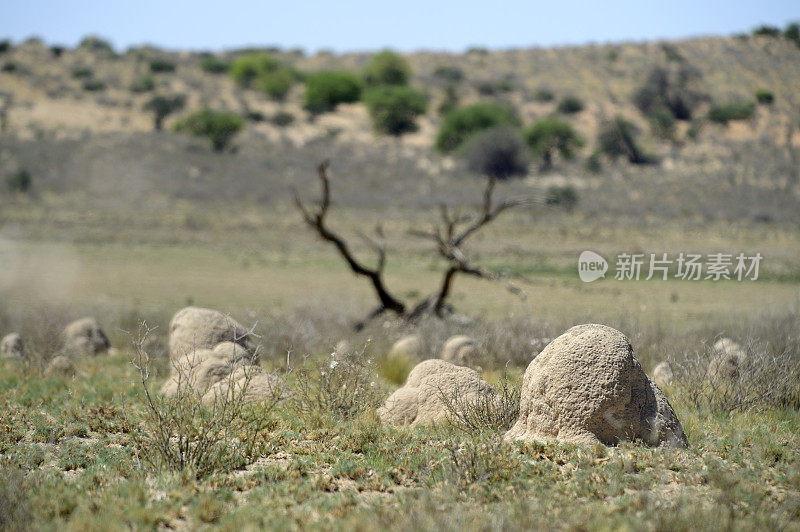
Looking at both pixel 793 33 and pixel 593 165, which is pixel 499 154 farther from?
pixel 793 33

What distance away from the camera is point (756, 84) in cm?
Answer: 5728

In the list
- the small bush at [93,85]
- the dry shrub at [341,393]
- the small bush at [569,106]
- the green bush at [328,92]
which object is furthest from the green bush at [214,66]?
the dry shrub at [341,393]

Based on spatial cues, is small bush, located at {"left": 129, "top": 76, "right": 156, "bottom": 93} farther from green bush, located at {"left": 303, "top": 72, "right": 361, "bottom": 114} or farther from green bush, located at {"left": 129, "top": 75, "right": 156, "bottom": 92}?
green bush, located at {"left": 303, "top": 72, "right": 361, "bottom": 114}

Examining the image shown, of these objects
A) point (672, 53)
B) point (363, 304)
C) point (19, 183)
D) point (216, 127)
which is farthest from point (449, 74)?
point (363, 304)

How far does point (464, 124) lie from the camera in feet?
155

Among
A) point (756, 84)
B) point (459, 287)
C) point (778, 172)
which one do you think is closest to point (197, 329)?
point (459, 287)

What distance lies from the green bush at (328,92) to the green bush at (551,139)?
18.1 metres

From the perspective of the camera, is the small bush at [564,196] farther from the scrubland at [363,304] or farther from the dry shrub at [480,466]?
the dry shrub at [480,466]

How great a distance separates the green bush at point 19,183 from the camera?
118ft

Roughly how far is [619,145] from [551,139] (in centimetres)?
373

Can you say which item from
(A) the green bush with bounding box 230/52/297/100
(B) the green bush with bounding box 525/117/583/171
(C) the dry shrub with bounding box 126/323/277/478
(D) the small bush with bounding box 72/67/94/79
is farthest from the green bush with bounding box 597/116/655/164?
(C) the dry shrub with bounding box 126/323/277/478

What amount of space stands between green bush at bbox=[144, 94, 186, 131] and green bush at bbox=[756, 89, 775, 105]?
3839 cm

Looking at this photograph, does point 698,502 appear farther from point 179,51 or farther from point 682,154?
point 179,51

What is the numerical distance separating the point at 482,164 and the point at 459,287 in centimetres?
1996
